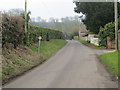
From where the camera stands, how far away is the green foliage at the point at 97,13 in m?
35.2

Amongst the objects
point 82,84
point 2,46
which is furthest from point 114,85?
point 2,46

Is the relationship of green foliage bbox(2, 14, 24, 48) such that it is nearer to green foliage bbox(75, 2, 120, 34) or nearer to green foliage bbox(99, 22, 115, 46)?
green foliage bbox(99, 22, 115, 46)

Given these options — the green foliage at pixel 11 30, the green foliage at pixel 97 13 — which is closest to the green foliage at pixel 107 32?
the green foliage at pixel 97 13

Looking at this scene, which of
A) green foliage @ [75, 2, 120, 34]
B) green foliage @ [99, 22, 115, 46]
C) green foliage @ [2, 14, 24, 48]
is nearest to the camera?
green foliage @ [2, 14, 24, 48]

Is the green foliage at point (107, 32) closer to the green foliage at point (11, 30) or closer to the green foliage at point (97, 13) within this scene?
the green foliage at point (97, 13)

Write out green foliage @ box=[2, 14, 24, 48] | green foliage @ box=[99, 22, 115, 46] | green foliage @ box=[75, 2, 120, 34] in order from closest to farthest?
green foliage @ box=[2, 14, 24, 48], green foliage @ box=[99, 22, 115, 46], green foliage @ box=[75, 2, 120, 34]

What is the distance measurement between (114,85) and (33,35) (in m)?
19.2

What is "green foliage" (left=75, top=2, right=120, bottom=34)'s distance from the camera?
35.2 metres

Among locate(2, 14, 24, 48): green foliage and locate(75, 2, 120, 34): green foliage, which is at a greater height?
locate(75, 2, 120, 34): green foliage

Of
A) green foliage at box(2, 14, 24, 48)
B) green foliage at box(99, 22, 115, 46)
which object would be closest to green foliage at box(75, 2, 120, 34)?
green foliage at box(99, 22, 115, 46)

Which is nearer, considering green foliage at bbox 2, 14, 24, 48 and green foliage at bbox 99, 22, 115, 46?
green foliage at bbox 2, 14, 24, 48

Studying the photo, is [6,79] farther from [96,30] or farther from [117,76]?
[96,30]

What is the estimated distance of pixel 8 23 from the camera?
17000 mm

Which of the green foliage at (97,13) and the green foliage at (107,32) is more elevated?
the green foliage at (97,13)
